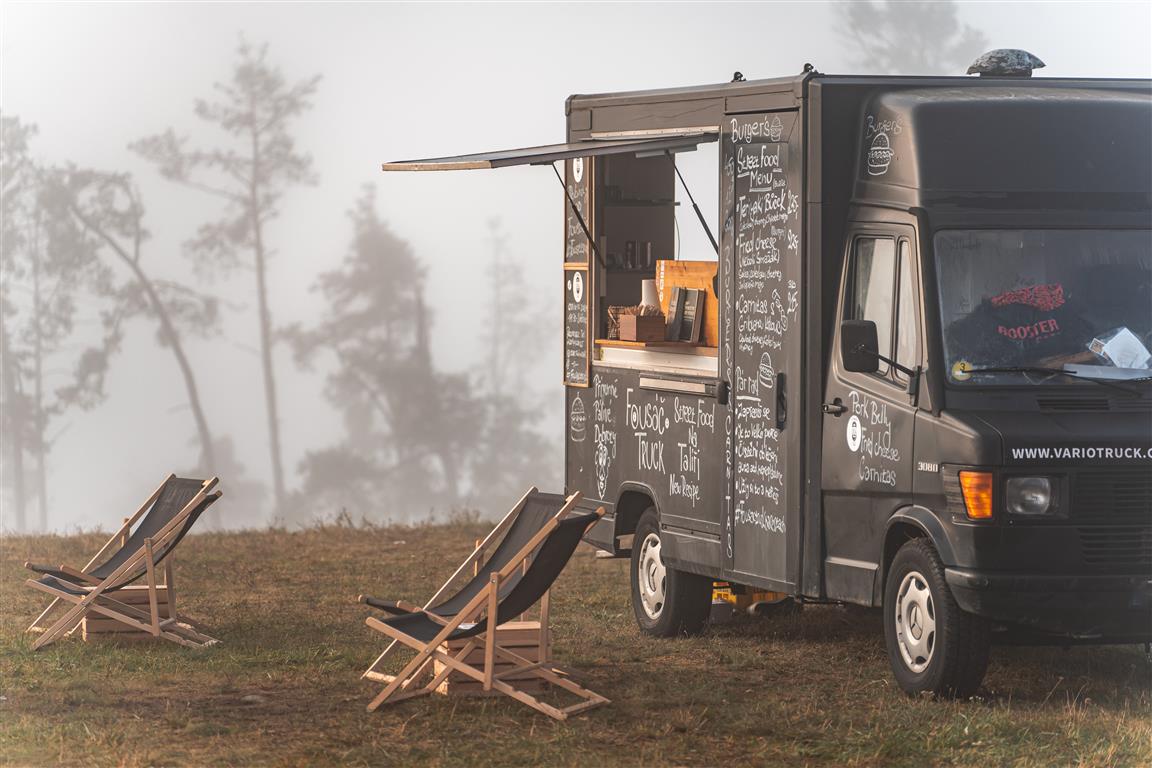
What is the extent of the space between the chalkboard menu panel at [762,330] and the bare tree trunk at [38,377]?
32.4 metres

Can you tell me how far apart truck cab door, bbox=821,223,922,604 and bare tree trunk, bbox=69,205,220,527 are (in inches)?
1167

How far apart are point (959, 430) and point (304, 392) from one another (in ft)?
110

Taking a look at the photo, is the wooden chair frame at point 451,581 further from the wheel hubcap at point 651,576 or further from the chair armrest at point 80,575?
the chair armrest at point 80,575

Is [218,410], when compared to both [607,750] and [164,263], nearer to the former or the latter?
[164,263]

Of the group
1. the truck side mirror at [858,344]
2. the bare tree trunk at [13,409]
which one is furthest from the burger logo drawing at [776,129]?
the bare tree trunk at [13,409]

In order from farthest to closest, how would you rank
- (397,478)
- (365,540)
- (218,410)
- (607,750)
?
(397,478)
(218,410)
(365,540)
(607,750)

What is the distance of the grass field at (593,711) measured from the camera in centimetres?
704

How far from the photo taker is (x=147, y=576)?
9.53m

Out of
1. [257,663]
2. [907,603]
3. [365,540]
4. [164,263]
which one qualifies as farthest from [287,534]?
[164,263]

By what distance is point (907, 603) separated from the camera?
804 centimetres

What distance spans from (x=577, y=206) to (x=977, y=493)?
4521 millimetres

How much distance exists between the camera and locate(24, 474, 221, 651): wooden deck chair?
9406mm

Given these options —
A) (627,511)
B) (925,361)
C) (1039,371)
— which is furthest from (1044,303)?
(627,511)

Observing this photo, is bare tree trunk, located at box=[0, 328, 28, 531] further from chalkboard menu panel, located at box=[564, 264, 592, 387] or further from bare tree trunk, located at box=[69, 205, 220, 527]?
chalkboard menu panel, located at box=[564, 264, 592, 387]
